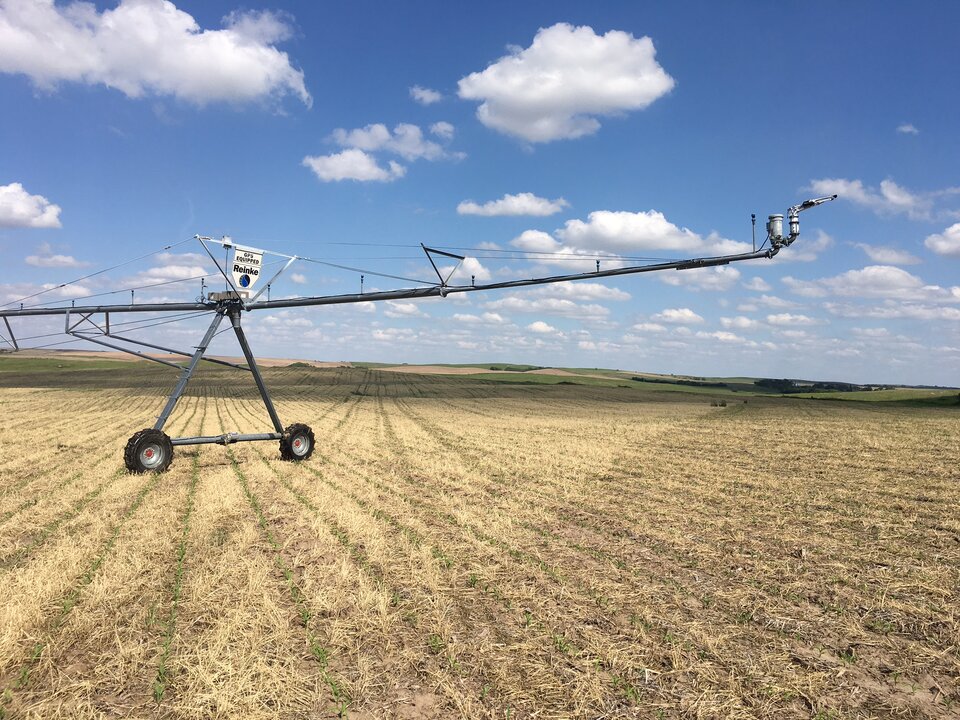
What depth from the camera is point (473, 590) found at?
8102mm

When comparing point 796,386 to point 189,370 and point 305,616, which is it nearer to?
point 189,370

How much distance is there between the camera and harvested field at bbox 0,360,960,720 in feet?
18.3

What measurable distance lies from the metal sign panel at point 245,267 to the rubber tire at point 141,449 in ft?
15.5

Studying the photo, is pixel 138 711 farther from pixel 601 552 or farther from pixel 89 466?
pixel 89 466

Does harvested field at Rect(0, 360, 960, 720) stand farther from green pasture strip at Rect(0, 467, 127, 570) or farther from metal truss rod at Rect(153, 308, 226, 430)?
metal truss rod at Rect(153, 308, 226, 430)

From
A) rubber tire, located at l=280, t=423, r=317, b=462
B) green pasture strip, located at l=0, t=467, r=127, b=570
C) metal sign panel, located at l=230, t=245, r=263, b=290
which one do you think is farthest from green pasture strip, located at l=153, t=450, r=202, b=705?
metal sign panel, located at l=230, t=245, r=263, b=290

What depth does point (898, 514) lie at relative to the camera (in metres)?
12.8

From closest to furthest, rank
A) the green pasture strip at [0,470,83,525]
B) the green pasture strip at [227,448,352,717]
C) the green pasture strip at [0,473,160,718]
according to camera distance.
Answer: the green pasture strip at [227,448,352,717] → the green pasture strip at [0,473,160,718] → the green pasture strip at [0,470,83,525]

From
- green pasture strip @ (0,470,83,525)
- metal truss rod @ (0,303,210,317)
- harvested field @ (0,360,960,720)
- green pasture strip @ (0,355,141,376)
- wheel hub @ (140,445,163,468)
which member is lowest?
harvested field @ (0,360,960,720)

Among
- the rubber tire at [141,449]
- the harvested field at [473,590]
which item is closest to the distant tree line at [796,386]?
the harvested field at [473,590]

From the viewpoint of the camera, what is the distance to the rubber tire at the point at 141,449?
49.0 feet

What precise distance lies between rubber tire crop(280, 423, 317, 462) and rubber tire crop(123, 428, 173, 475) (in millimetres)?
3231

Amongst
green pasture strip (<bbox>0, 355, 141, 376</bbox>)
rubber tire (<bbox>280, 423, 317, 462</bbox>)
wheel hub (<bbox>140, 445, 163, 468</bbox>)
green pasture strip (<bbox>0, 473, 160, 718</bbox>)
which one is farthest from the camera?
green pasture strip (<bbox>0, 355, 141, 376</bbox>)

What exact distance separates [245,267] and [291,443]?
5527mm
